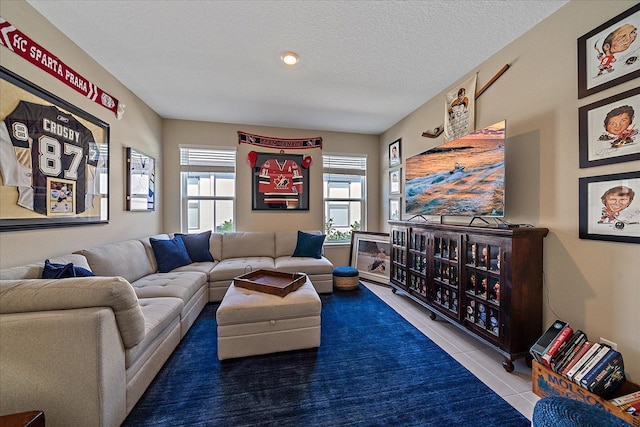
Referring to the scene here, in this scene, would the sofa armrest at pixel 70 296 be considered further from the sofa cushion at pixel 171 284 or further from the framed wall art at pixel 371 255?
the framed wall art at pixel 371 255

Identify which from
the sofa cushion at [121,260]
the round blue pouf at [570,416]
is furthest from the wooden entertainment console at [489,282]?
the sofa cushion at [121,260]

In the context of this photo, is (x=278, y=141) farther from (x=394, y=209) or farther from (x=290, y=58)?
(x=394, y=209)

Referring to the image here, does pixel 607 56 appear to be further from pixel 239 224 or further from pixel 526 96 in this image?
pixel 239 224

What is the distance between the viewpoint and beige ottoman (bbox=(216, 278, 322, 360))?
191 cm

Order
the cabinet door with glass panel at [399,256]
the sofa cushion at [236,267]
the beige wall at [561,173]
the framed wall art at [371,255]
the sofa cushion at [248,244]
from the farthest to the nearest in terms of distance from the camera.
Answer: the framed wall art at [371,255] < the sofa cushion at [248,244] < the cabinet door with glass panel at [399,256] < the sofa cushion at [236,267] < the beige wall at [561,173]

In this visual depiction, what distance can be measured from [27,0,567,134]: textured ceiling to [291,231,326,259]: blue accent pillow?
2.01m

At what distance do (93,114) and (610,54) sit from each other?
13.8 ft

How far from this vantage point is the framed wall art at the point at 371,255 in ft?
12.9

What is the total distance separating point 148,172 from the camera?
3.43 metres

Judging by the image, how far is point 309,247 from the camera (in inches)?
149

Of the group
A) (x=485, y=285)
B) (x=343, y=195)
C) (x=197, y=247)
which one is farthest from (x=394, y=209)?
(x=197, y=247)

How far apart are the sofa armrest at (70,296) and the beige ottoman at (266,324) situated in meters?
0.67

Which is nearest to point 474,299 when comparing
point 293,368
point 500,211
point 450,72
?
point 500,211

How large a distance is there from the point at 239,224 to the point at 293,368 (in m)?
2.78
